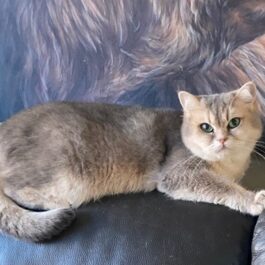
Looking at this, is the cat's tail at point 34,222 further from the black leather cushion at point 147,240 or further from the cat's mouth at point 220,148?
the cat's mouth at point 220,148

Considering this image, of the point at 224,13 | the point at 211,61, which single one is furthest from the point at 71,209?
the point at 224,13

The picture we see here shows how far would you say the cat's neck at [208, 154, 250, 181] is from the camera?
61.6 inches

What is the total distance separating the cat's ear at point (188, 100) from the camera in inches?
61.2

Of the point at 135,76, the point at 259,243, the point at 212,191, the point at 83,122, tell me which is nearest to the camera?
the point at 259,243

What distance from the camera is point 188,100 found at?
1.57 meters

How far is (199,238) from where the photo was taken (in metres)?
1.32

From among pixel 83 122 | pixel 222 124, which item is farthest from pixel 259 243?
pixel 83 122

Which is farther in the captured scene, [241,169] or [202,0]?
[202,0]

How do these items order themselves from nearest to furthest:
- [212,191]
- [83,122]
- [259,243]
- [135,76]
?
[259,243] → [212,191] → [83,122] → [135,76]

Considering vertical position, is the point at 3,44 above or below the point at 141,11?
below

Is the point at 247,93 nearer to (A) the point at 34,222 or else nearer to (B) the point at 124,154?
(B) the point at 124,154

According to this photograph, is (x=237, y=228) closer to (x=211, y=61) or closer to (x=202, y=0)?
(x=211, y=61)

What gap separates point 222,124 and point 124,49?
56cm

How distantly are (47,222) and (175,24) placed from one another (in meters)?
0.86
